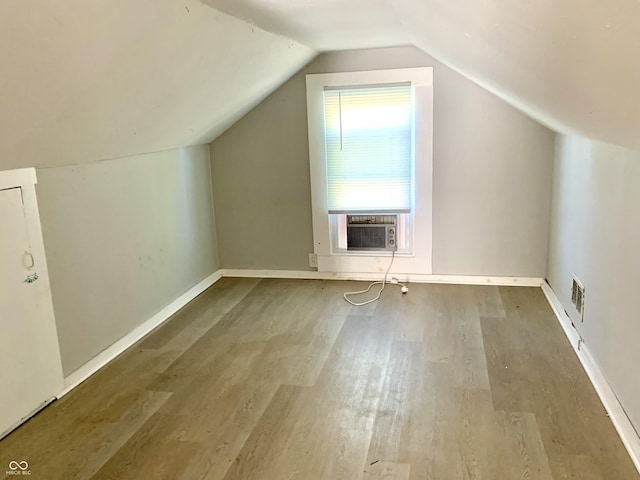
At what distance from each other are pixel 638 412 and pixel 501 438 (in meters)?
0.52

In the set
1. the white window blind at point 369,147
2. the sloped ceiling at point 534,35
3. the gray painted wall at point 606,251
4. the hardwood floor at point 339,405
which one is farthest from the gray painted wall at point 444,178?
the sloped ceiling at point 534,35

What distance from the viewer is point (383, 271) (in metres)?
4.23

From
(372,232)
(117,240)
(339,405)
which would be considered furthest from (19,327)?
(372,232)

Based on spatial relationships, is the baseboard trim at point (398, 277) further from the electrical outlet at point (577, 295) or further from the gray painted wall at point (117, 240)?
the electrical outlet at point (577, 295)

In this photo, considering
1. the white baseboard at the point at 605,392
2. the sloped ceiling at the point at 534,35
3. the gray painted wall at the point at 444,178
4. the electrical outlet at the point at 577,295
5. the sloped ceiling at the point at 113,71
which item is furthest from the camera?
the gray painted wall at the point at 444,178

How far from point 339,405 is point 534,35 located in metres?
1.77

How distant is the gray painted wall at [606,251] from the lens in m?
2.13

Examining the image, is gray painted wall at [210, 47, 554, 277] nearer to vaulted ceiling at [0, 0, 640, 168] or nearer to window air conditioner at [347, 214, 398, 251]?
window air conditioner at [347, 214, 398, 251]

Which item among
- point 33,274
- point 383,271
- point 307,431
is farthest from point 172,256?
point 307,431

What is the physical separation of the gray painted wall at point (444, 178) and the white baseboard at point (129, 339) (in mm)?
618

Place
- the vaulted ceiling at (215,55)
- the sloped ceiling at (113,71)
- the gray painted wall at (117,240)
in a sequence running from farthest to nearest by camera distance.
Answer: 1. the gray painted wall at (117,240)
2. the sloped ceiling at (113,71)
3. the vaulted ceiling at (215,55)

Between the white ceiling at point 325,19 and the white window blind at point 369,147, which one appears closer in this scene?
the white ceiling at point 325,19

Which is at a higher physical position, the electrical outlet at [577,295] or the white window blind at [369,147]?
the white window blind at [369,147]

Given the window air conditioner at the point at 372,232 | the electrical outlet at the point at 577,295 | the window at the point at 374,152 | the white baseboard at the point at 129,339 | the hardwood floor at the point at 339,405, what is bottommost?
the hardwood floor at the point at 339,405
